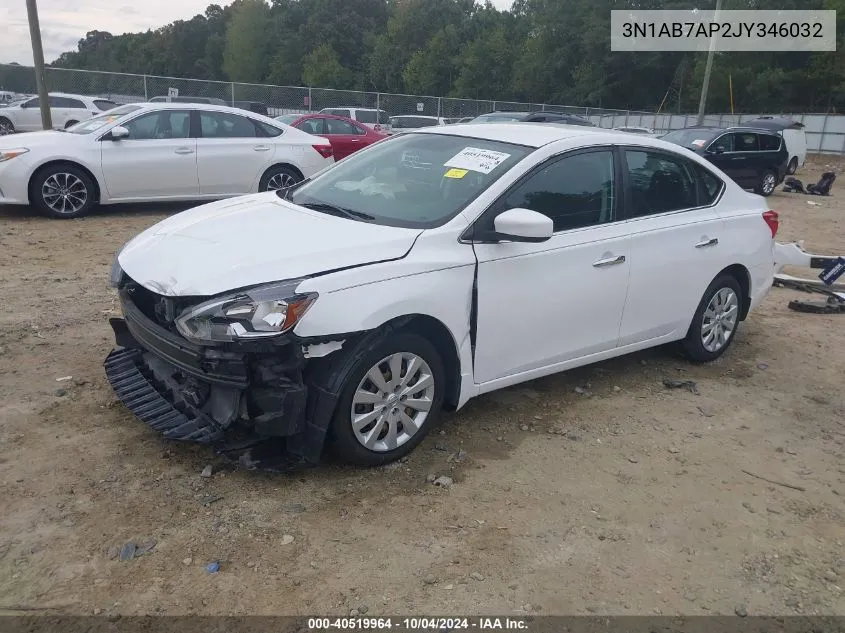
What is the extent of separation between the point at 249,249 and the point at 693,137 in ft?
51.9

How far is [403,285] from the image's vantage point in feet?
11.3

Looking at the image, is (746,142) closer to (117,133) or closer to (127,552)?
(117,133)

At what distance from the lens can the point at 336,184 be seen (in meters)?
4.54

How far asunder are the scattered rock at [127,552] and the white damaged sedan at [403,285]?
54cm

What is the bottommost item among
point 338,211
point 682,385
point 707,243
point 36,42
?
point 682,385

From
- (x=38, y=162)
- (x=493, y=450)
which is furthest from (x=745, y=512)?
(x=38, y=162)

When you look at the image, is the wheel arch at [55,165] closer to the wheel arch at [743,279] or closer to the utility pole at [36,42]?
the utility pole at [36,42]

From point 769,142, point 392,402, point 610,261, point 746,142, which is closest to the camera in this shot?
point 392,402

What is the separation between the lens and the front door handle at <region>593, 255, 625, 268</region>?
169 inches

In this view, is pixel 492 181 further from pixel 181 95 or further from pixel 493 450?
pixel 181 95

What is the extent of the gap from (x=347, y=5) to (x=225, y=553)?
282ft

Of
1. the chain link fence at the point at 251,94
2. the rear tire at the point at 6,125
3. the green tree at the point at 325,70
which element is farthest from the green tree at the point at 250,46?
the rear tire at the point at 6,125

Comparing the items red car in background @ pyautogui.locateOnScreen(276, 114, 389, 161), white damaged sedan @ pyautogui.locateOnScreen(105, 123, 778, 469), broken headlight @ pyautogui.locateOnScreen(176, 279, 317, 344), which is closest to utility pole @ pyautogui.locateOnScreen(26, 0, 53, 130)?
red car in background @ pyautogui.locateOnScreen(276, 114, 389, 161)

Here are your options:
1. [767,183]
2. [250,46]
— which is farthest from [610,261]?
[250,46]
